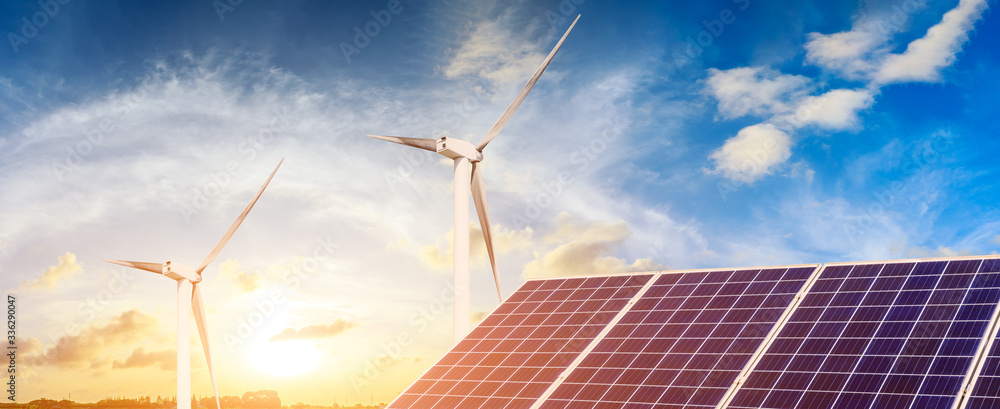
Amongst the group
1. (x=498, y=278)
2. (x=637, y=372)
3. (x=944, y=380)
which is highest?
(x=498, y=278)

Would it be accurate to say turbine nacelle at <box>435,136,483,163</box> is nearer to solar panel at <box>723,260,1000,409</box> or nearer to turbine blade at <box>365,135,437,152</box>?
turbine blade at <box>365,135,437,152</box>

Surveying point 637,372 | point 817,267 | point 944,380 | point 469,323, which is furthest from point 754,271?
point 469,323

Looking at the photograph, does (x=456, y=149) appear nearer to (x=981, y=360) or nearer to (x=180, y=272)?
(x=981, y=360)

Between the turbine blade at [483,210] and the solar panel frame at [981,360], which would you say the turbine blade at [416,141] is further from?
the solar panel frame at [981,360]

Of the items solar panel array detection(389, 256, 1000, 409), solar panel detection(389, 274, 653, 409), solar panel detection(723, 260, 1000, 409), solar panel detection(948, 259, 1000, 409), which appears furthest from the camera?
solar panel detection(389, 274, 653, 409)

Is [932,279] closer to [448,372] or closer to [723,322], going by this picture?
[723,322]

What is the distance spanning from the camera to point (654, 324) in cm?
3312

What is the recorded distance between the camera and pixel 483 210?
43594mm

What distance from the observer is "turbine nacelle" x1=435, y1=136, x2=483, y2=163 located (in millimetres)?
41469

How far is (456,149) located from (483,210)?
3.82 meters

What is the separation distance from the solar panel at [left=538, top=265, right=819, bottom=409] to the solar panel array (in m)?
0.07

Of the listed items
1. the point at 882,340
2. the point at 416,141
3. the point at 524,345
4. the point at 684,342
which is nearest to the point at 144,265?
the point at 416,141

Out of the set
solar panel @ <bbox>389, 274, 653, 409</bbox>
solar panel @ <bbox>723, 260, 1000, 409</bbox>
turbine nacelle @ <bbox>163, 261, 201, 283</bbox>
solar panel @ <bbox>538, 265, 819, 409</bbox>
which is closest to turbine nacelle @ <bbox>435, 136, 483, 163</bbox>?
solar panel @ <bbox>389, 274, 653, 409</bbox>

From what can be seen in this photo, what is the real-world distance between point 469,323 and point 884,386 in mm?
19681
